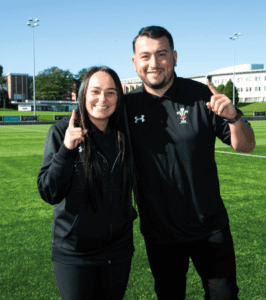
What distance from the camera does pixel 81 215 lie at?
202cm

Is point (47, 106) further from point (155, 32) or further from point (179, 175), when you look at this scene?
point (179, 175)

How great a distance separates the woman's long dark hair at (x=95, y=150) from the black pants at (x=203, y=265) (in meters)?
0.59

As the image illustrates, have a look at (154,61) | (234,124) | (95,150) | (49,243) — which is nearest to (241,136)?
(234,124)

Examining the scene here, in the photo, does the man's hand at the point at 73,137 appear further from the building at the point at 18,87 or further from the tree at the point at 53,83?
the building at the point at 18,87

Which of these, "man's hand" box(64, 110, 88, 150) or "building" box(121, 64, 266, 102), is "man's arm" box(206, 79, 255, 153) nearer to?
"man's hand" box(64, 110, 88, 150)

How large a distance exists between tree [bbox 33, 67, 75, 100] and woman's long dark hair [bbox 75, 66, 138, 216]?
10564 cm

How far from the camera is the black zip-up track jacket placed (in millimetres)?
2012

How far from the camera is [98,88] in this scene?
209 centimetres

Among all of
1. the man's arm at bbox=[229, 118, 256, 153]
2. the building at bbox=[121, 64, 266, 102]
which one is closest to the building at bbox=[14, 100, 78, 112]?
the building at bbox=[121, 64, 266, 102]

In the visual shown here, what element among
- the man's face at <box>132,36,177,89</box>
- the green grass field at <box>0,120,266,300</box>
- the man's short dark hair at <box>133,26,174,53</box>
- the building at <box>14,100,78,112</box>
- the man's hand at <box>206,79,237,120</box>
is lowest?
the green grass field at <box>0,120,266,300</box>

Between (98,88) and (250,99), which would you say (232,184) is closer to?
(98,88)

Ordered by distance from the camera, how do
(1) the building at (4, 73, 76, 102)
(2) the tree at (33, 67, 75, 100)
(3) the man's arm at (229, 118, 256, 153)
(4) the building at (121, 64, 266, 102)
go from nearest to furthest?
(3) the man's arm at (229, 118, 256, 153), (4) the building at (121, 64, 266, 102), (2) the tree at (33, 67, 75, 100), (1) the building at (4, 73, 76, 102)

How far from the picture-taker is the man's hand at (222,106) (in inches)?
90.6

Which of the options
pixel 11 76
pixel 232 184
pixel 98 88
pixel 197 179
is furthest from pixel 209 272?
pixel 11 76
